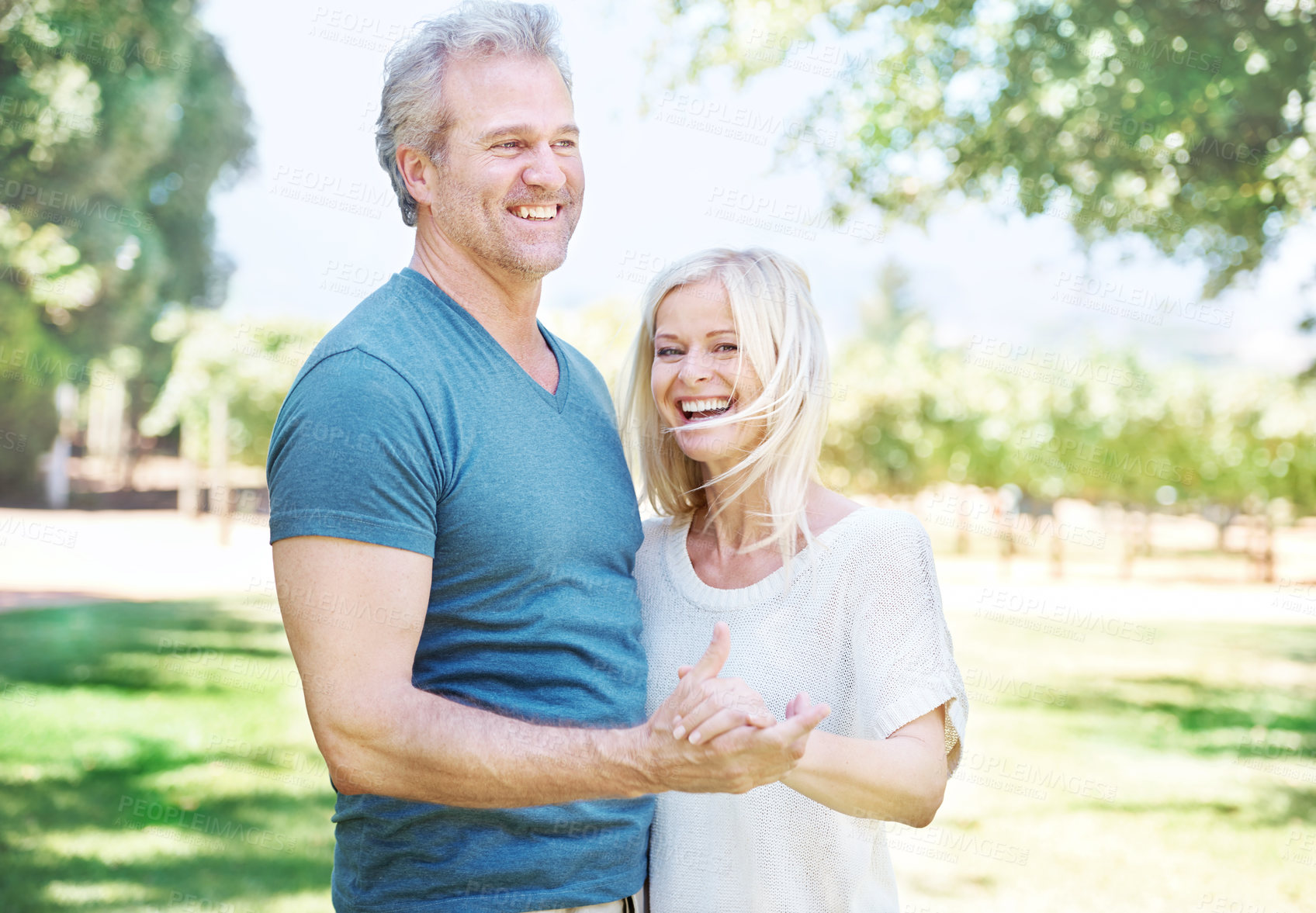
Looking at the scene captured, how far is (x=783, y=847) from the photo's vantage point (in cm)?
219

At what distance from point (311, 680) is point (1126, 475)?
729 inches

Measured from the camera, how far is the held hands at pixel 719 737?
5.43ft

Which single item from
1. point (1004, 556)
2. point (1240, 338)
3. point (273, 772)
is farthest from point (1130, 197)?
point (1004, 556)

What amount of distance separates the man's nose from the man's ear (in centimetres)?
19

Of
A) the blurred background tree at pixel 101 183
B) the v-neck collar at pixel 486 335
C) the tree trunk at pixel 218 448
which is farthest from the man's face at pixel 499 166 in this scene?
the tree trunk at pixel 218 448

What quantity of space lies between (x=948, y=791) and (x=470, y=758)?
676 cm

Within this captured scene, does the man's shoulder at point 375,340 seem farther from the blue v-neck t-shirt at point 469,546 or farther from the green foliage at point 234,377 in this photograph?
the green foliage at point 234,377

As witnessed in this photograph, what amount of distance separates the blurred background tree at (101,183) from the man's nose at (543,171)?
30.6 ft

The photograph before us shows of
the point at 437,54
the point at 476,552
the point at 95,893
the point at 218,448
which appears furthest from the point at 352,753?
the point at 218,448

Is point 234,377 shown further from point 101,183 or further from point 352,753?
point 352,753

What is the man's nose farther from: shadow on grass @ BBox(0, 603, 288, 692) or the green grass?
shadow on grass @ BBox(0, 603, 288, 692)

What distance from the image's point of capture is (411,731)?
1718mm

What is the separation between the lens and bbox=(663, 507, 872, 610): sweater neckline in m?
2.22

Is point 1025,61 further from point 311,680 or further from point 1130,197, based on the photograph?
point 311,680
